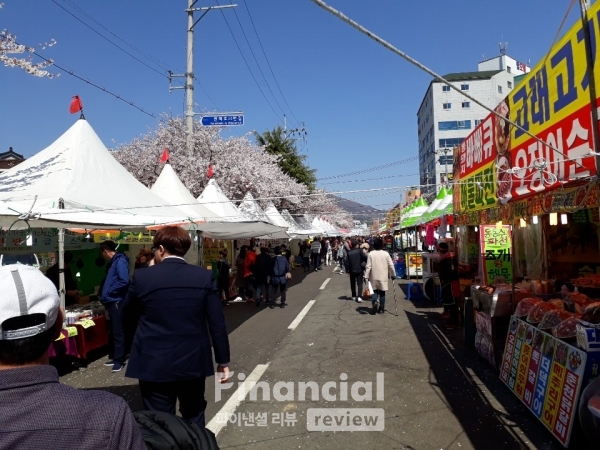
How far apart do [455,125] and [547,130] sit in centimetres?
6617

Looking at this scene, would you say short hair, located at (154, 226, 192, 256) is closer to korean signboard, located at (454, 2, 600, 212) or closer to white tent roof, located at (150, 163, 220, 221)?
korean signboard, located at (454, 2, 600, 212)

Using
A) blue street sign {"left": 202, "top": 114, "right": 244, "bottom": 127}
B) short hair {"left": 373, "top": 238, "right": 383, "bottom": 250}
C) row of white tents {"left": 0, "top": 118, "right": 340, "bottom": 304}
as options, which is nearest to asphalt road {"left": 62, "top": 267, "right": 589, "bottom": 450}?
short hair {"left": 373, "top": 238, "right": 383, "bottom": 250}

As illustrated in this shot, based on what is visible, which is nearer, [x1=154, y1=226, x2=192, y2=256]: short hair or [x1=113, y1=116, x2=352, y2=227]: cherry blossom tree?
[x1=154, y1=226, x2=192, y2=256]: short hair

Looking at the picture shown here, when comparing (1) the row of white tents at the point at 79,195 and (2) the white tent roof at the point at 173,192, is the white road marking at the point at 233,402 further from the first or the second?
(2) the white tent roof at the point at 173,192

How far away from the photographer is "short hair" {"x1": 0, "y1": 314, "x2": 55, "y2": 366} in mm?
1221

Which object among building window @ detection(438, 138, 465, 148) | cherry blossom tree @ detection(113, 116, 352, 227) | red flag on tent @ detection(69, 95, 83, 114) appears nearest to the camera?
red flag on tent @ detection(69, 95, 83, 114)

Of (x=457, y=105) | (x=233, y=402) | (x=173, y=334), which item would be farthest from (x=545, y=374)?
(x=457, y=105)

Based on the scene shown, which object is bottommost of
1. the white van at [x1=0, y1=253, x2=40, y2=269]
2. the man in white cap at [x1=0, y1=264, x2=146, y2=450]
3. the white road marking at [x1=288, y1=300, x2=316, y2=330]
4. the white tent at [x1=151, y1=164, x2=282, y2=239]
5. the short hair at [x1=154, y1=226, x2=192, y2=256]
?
the white road marking at [x1=288, y1=300, x2=316, y2=330]

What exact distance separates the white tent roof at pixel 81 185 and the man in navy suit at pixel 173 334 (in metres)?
4.21

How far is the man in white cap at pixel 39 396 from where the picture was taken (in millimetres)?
1104

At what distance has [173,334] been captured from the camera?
305cm

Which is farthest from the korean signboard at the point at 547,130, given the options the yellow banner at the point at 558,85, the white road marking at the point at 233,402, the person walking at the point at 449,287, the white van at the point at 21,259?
the white van at the point at 21,259

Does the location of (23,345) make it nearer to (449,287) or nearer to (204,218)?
(449,287)

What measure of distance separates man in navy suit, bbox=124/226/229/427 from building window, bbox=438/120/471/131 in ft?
229
